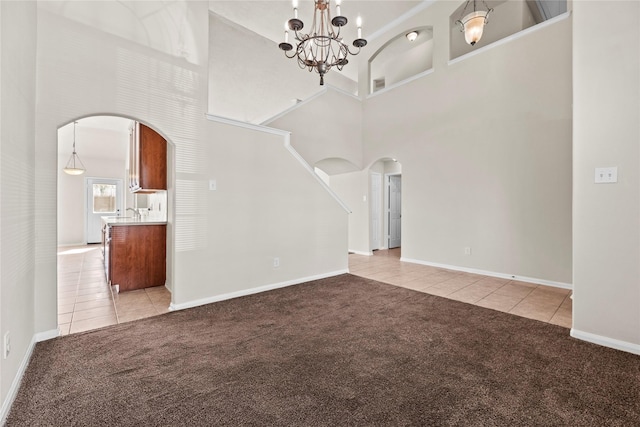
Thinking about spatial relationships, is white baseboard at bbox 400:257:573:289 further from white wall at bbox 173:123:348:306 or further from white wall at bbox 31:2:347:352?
white wall at bbox 31:2:347:352

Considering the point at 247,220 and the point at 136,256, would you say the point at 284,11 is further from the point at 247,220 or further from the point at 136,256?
the point at 136,256

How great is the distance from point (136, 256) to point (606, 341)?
205 inches

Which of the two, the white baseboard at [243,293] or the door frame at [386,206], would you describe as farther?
the door frame at [386,206]

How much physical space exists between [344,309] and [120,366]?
203 cm

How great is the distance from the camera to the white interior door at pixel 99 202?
887 centimetres

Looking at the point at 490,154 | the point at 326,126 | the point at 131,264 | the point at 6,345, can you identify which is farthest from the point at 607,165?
the point at 131,264

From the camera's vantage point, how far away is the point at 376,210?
756 cm

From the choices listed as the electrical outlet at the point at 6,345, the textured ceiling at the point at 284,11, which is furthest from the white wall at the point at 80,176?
the electrical outlet at the point at 6,345

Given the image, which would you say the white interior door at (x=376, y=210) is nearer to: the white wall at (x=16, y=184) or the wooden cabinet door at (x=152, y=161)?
the wooden cabinet door at (x=152, y=161)

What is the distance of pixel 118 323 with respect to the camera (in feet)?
9.16

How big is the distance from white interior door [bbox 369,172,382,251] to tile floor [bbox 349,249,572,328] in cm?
196

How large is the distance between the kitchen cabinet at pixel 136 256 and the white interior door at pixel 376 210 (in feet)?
16.4

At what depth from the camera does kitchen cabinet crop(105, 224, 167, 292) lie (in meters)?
3.83

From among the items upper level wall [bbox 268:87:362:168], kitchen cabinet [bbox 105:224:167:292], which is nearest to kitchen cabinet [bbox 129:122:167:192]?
kitchen cabinet [bbox 105:224:167:292]
